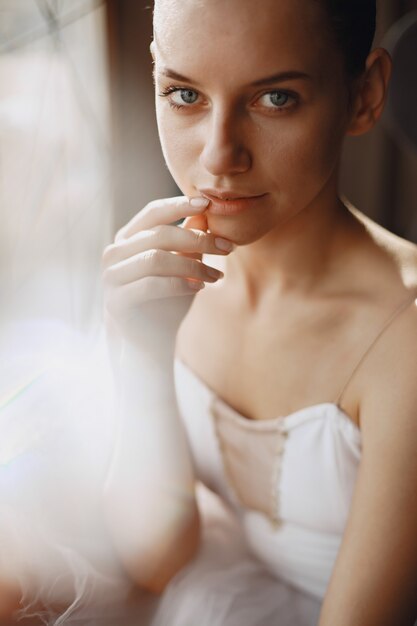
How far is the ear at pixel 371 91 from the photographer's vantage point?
3.45 ft

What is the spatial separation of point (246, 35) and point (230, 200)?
0.23m

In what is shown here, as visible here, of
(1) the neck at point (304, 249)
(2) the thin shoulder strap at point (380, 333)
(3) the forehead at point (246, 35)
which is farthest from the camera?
(1) the neck at point (304, 249)

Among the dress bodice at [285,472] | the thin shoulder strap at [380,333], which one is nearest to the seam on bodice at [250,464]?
the dress bodice at [285,472]

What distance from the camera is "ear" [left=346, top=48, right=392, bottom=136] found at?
3.45ft

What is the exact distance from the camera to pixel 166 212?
1101mm

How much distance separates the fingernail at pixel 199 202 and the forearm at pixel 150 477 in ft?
0.96

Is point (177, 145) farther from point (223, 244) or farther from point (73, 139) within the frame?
point (73, 139)

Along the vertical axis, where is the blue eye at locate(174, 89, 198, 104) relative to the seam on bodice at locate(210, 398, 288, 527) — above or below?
above

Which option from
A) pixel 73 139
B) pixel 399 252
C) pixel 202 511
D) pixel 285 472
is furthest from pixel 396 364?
pixel 73 139

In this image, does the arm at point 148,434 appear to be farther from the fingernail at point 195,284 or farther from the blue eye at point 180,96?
the blue eye at point 180,96

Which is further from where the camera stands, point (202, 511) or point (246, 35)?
point (202, 511)

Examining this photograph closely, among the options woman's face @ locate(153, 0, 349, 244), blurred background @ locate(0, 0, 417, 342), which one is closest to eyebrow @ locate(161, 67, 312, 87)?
woman's face @ locate(153, 0, 349, 244)

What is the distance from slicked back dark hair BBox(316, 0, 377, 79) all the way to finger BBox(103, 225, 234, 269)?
307 mm

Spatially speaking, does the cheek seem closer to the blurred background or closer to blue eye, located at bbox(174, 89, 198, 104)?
blue eye, located at bbox(174, 89, 198, 104)
